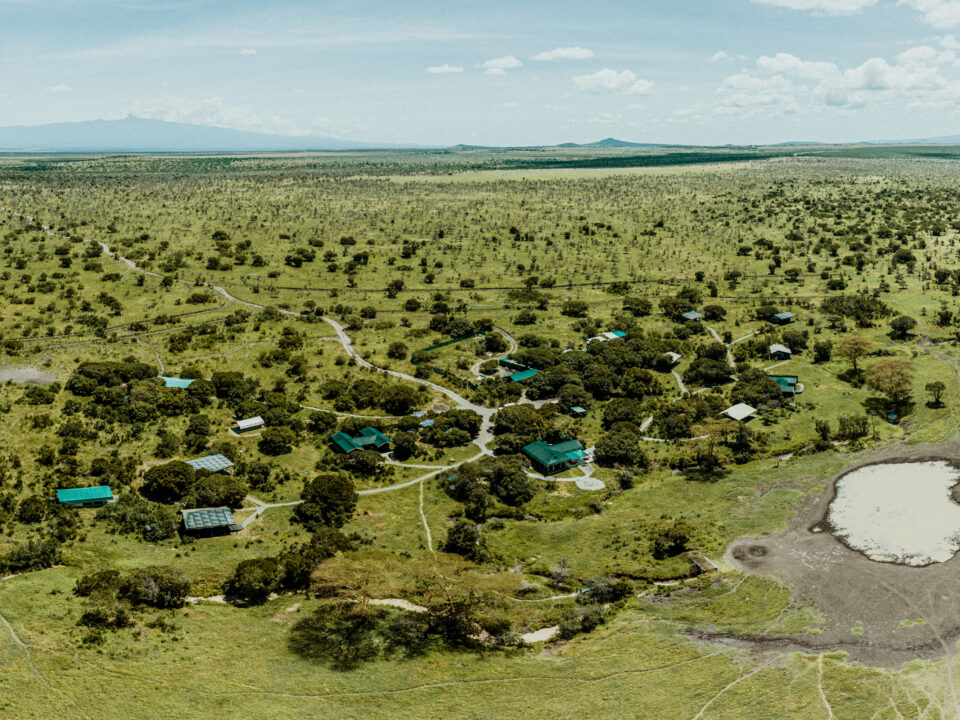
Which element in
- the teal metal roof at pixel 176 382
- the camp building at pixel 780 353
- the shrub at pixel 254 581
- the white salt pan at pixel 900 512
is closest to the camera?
the shrub at pixel 254 581

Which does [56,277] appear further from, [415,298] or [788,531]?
[788,531]

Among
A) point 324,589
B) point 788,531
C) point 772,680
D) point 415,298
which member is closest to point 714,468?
point 788,531

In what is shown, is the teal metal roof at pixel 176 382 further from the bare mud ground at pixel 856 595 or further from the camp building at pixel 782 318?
the camp building at pixel 782 318

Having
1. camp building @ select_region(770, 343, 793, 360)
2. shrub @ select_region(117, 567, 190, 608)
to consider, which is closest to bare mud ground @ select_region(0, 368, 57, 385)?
shrub @ select_region(117, 567, 190, 608)

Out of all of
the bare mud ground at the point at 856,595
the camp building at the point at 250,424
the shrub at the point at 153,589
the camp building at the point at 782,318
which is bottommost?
the bare mud ground at the point at 856,595

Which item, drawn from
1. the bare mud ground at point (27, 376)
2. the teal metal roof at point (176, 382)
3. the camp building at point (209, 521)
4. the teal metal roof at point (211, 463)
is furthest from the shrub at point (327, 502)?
the bare mud ground at point (27, 376)

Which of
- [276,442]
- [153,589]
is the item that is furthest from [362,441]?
[153,589]
